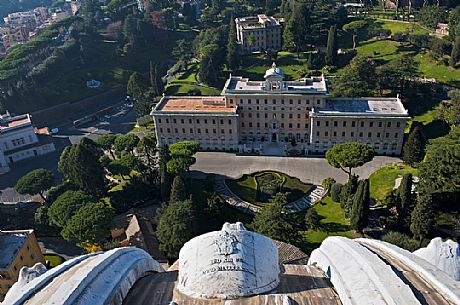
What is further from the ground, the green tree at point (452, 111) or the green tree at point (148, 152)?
the green tree at point (452, 111)

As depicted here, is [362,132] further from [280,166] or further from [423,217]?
[423,217]

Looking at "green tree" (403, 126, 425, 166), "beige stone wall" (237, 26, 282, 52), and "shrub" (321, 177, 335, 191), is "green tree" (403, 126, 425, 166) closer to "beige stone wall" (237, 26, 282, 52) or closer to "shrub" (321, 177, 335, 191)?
"shrub" (321, 177, 335, 191)

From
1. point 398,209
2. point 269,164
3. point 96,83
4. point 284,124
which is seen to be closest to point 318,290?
point 398,209

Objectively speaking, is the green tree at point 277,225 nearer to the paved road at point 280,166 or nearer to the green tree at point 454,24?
the paved road at point 280,166

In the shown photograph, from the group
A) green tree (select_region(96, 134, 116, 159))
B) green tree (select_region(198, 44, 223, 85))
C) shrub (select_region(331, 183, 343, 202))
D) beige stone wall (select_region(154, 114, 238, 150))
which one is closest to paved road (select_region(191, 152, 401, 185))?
beige stone wall (select_region(154, 114, 238, 150))

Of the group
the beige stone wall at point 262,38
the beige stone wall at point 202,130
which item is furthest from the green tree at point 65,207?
the beige stone wall at point 262,38

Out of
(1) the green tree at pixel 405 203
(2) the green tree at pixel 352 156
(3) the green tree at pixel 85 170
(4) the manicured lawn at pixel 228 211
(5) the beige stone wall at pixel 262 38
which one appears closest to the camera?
(1) the green tree at pixel 405 203
